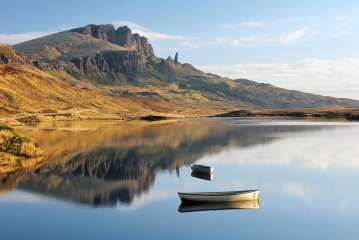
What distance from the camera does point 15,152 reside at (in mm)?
75312

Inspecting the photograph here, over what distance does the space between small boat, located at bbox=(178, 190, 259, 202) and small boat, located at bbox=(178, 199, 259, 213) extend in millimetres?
405

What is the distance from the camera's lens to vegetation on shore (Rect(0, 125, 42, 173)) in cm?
7050

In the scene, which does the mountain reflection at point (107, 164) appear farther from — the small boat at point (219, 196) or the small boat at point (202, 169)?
the small boat at point (219, 196)

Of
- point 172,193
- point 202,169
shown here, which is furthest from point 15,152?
point 172,193

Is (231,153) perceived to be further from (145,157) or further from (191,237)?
(191,237)

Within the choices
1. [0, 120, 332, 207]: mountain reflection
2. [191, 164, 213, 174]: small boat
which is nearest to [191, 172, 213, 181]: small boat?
[191, 164, 213, 174]: small boat

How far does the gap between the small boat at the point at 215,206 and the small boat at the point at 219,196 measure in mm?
405

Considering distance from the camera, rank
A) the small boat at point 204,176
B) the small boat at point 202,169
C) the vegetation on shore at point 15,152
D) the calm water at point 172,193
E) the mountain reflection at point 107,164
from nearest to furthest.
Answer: the calm water at point 172,193
the mountain reflection at point 107,164
the small boat at point 204,176
the small boat at point 202,169
the vegetation on shore at point 15,152

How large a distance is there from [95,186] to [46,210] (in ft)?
44.6

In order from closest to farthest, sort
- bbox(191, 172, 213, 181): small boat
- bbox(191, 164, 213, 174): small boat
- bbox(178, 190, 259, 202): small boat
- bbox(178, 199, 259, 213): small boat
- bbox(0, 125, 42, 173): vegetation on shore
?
1. bbox(178, 199, 259, 213): small boat
2. bbox(178, 190, 259, 202): small boat
3. bbox(191, 172, 213, 181): small boat
4. bbox(191, 164, 213, 174): small boat
5. bbox(0, 125, 42, 173): vegetation on shore

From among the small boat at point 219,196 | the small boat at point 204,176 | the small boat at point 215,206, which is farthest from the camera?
the small boat at point 204,176

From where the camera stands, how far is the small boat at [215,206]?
45.8 metres

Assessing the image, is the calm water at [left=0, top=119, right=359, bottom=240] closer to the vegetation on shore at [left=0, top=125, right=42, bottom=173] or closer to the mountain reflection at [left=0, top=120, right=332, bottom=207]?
the mountain reflection at [left=0, top=120, right=332, bottom=207]

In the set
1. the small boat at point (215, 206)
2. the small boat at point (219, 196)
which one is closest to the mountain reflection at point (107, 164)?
the small boat at point (215, 206)
